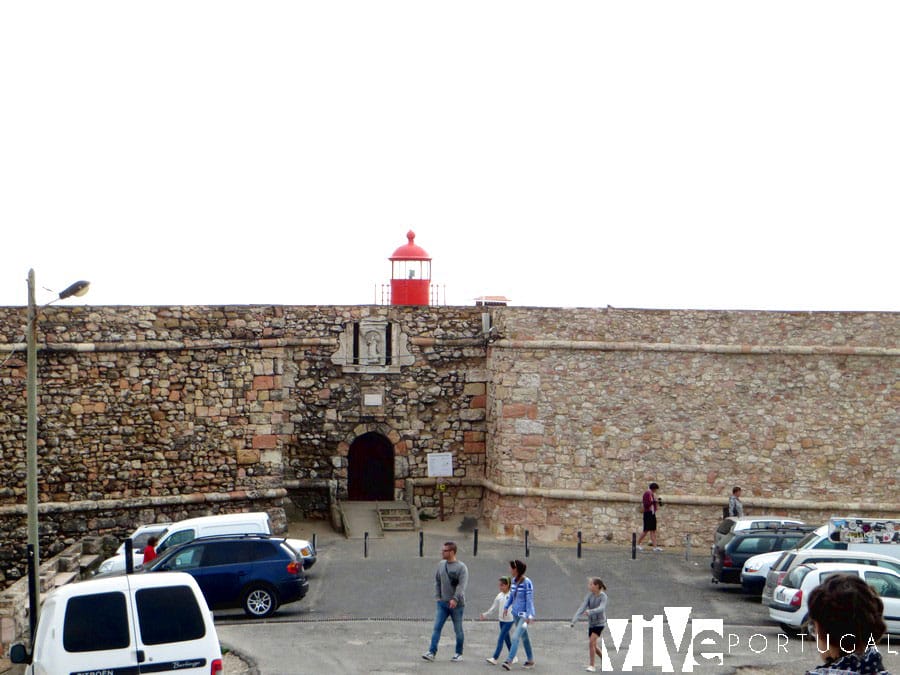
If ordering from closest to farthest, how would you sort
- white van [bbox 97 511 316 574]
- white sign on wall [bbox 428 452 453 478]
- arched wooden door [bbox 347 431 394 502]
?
1. white van [bbox 97 511 316 574]
2. white sign on wall [bbox 428 452 453 478]
3. arched wooden door [bbox 347 431 394 502]

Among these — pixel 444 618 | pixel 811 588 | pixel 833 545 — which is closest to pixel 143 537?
pixel 444 618

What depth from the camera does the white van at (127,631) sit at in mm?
12602

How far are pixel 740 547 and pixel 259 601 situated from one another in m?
8.85

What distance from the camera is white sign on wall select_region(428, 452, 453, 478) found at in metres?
29.6

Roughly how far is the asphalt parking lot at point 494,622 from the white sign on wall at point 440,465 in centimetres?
156

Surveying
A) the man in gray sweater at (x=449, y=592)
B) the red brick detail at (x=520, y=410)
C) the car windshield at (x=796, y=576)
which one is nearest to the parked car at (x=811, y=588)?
the car windshield at (x=796, y=576)

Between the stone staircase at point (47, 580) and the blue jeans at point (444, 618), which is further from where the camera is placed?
the stone staircase at point (47, 580)

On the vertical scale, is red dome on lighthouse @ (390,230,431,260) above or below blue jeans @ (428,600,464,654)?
above

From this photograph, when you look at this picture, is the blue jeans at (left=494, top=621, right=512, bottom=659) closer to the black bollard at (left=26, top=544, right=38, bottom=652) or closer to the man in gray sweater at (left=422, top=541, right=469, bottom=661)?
the man in gray sweater at (left=422, top=541, right=469, bottom=661)

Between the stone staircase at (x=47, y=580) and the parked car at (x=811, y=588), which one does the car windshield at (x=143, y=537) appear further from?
the parked car at (x=811, y=588)

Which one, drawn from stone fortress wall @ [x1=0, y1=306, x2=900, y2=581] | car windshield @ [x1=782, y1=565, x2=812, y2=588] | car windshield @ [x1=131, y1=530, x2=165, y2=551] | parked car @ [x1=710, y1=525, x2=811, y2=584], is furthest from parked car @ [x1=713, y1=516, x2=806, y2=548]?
car windshield @ [x1=131, y1=530, x2=165, y2=551]

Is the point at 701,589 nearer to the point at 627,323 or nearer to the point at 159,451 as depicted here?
the point at 627,323

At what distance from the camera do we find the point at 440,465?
29.6 m

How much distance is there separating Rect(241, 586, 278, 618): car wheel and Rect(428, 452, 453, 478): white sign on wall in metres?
9.63
